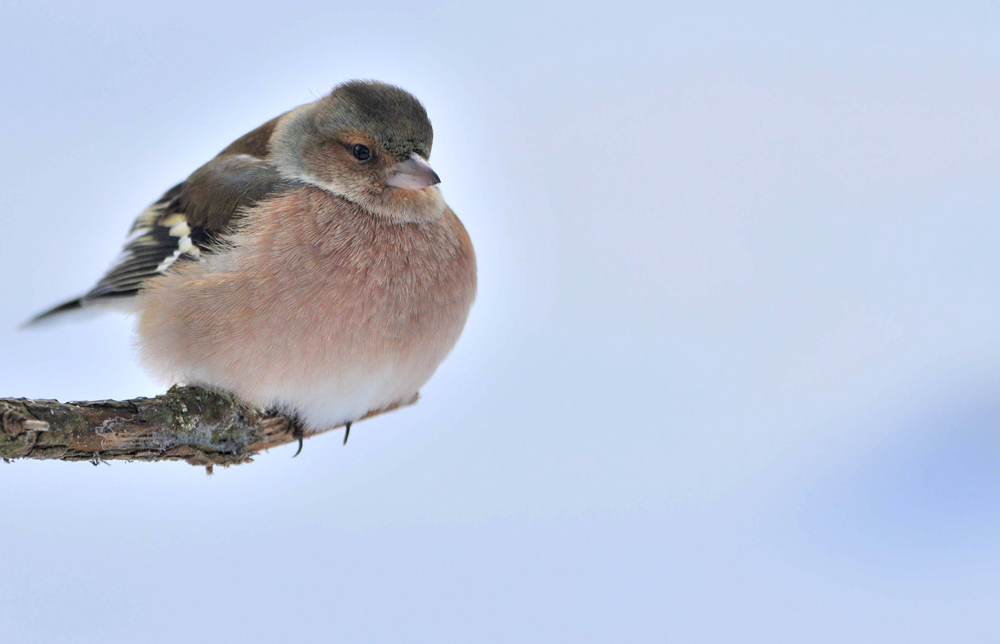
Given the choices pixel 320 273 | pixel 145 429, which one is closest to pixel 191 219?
pixel 320 273

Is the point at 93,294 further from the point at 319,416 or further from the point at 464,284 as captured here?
the point at 464,284

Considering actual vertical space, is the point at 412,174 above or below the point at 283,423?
above

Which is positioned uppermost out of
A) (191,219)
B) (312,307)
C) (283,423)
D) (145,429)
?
(191,219)

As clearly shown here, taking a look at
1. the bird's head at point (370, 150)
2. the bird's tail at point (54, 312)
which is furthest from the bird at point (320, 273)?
the bird's tail at point (54, 312)

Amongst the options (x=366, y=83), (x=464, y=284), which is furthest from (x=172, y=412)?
(x=366, y=83)

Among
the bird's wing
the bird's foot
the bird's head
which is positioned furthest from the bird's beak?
the bird's foot

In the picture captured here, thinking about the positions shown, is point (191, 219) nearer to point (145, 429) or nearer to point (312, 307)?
point (312, 307)

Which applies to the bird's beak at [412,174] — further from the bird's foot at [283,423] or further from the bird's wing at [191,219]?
the bird's foot at [283,423]
